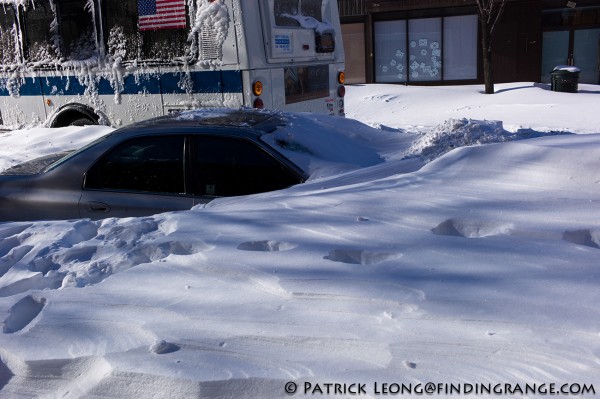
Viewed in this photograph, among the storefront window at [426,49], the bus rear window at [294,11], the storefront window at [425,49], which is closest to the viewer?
the bus rear window at [294,11]

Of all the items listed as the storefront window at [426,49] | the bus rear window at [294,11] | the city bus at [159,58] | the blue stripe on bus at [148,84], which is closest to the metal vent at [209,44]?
the city bus at [159,58]

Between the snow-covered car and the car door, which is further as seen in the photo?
the car door

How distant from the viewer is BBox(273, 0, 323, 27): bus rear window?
8.59 meters

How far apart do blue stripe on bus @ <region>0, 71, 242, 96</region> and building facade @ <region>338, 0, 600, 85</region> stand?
14.3 meters

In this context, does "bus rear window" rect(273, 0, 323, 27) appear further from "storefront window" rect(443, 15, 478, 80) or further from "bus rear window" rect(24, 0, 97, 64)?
"storefront window" rect(443, 15, 478, 80)

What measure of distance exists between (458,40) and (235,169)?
727 inches

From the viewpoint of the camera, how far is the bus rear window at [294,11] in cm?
859

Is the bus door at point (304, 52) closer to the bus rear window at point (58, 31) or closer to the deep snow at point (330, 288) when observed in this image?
the bus rear window at point (58, 31)

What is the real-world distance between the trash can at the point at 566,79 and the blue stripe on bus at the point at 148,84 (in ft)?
38.3

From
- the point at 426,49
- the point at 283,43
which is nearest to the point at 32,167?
the point at 283,43

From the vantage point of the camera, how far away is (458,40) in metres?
21.5

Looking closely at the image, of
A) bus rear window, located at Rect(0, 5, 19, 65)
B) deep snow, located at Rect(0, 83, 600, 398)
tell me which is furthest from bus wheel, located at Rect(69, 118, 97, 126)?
deep snow, located at Rect(0, 83, 600, 398)

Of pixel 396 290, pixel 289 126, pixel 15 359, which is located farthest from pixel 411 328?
pixel 289 126

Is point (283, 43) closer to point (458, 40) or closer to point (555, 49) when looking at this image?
point (458, 40)
